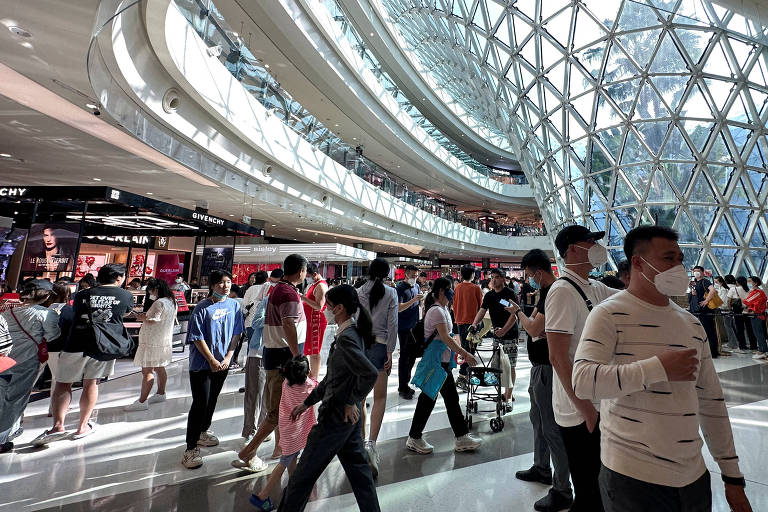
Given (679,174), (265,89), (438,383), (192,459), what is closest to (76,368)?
(192,459)

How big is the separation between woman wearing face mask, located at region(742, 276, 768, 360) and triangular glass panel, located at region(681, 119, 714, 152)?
8.09 meters

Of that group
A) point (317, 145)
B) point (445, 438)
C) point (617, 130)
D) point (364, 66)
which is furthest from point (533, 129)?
point (445, 438)

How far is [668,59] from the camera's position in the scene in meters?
14.6

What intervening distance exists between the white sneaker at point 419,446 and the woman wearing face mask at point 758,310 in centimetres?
1053

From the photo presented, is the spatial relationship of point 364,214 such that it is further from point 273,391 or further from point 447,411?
point 273,391

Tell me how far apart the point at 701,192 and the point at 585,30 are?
8679 millimetres

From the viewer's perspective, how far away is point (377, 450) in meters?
4.36

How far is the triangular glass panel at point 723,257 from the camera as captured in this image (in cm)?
1684

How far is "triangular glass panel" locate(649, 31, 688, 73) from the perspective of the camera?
14243mm

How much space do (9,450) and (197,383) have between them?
2.24 metres

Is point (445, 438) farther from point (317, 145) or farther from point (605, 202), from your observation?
point (605, 202)

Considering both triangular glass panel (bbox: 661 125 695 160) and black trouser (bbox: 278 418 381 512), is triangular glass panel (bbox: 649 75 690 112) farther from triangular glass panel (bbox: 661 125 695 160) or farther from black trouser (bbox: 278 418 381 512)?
black trouser (bbox: 278 418 381 512)

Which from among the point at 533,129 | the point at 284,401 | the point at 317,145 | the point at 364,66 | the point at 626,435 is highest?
the point at 364,66

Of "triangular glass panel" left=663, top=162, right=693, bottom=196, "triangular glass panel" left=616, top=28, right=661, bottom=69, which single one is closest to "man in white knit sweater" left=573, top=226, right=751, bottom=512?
"triangular glass panel" left=616, top=28, right=661, bottom=69
